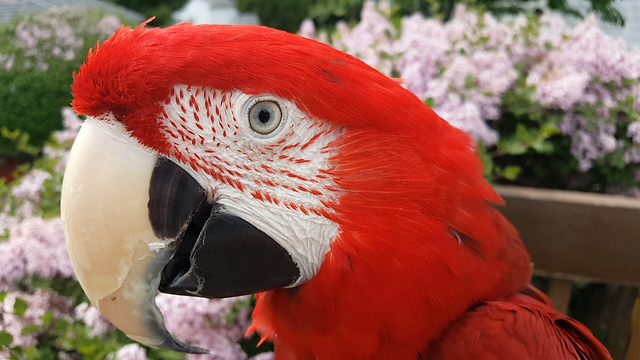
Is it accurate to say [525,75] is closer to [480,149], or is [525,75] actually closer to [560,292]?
[480,149]

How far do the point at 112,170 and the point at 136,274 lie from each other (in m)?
0.12

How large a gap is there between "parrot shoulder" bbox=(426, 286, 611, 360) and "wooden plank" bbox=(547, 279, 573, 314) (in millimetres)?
536

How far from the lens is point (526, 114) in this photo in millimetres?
1171

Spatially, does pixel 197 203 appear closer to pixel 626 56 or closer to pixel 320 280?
pixel 320 280

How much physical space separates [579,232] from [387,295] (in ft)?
2.41

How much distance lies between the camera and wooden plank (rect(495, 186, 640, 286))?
945 millimetres

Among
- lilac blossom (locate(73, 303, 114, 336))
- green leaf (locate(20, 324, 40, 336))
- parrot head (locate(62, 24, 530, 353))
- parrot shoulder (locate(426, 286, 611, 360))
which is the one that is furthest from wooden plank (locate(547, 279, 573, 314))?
green leaf (locate(20, 324, 40, 336))

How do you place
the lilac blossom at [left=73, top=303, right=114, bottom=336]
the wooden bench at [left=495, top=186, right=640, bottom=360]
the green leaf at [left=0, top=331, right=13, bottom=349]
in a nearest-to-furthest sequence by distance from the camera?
the green leaf at [left=0, top=331, right=13, bottom=349]
the lilac blossom at [left=73, top=303, right=114, bottom=336]
the wooden bench at [left=495, top=186, right=640, bottom=360]

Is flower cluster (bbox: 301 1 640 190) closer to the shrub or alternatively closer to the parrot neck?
the parrot neck

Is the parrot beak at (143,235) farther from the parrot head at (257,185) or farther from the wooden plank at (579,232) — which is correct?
the wooden plank at (579,232)

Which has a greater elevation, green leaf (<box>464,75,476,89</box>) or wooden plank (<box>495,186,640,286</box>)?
green leaf (<box>464,75,476,89</box>)

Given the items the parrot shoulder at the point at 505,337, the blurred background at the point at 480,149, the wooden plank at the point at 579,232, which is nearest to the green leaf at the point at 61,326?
the blurred background at the point at 480,149

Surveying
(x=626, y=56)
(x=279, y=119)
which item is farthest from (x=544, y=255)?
(x=279, y=119)

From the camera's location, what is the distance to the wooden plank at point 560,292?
106cm
